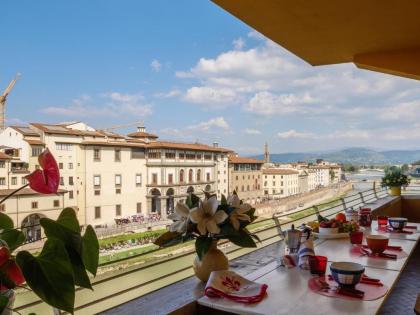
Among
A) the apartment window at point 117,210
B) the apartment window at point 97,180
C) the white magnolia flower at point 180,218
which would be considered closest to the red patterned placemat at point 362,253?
the white magnolia flower at point 180,218

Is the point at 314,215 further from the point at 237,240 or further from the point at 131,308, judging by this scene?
the point at 131,308

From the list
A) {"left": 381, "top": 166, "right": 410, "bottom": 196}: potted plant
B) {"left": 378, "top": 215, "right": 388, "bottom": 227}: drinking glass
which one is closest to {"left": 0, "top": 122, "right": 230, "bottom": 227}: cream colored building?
{"left": 378, "top": 215, "right": 388, "bottom": 227}: drinking glass

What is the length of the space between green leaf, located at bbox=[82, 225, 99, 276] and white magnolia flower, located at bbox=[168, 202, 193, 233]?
617 mm

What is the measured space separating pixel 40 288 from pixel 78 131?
2758mm

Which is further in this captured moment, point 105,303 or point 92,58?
point 92,58

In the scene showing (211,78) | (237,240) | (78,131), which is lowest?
(237,240)

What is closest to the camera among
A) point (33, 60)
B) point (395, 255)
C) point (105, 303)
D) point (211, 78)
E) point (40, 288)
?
point (40, 288)

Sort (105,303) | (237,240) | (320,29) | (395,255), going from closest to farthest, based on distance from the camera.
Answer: (105,303), (237,240), (395,255), (320,29)

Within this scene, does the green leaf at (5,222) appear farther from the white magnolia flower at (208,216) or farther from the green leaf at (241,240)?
the green leaf at (241,240)

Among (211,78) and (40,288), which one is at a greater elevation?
(211,78)

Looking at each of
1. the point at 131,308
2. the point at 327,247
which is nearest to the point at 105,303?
the point at 131,308

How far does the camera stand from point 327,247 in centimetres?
179

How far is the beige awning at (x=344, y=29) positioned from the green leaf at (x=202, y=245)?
1251 millimetres

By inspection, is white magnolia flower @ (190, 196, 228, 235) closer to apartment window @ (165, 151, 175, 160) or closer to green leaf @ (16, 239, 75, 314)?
green leaf @ (16, 239, 75, 314)
